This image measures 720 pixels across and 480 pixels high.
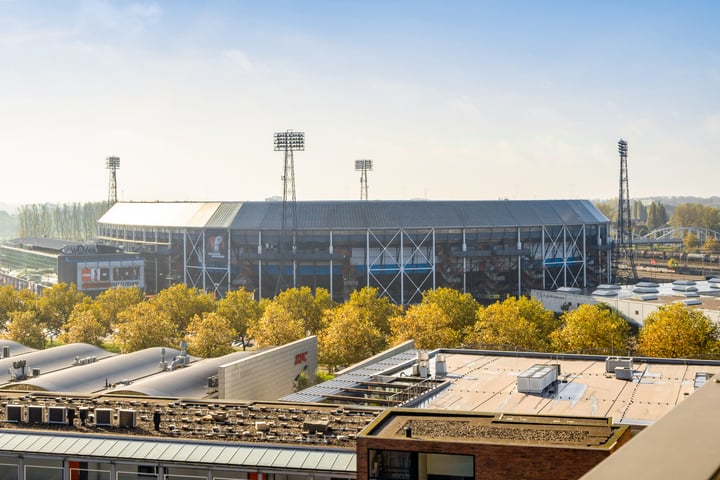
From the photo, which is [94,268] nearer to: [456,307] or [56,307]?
[56,307]

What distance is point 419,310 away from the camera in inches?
2854

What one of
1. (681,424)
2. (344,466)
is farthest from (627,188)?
(681,424)

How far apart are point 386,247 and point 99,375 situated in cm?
5905

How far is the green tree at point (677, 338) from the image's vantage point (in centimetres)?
6134

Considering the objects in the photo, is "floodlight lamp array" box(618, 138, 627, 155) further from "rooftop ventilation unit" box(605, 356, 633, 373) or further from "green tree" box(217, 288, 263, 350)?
"rooftop ventilation unit" box(605, 356, 633, 373)

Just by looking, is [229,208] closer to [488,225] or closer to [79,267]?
[79,267]

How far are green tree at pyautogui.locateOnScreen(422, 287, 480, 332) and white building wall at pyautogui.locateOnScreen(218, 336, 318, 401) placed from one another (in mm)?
25628

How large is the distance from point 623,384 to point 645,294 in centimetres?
5876

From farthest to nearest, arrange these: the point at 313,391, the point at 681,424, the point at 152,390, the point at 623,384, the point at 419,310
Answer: the point at 419,310, the point at 152,390, the point at 623,384, the point at 313,391, the point at 681,424

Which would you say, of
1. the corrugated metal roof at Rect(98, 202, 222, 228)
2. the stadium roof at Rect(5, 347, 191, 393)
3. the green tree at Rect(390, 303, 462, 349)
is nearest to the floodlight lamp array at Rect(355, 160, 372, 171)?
the corrugated metal roof at Rect(98, 202, 222, 228)

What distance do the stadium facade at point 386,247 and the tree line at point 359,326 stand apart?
16195 mm

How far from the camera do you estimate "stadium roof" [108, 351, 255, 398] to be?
141ft

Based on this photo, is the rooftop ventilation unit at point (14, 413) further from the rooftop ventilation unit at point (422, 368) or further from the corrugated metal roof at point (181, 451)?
the rooftop ventilation unit at point (422, 368)

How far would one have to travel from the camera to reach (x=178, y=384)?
4662 centimetres
